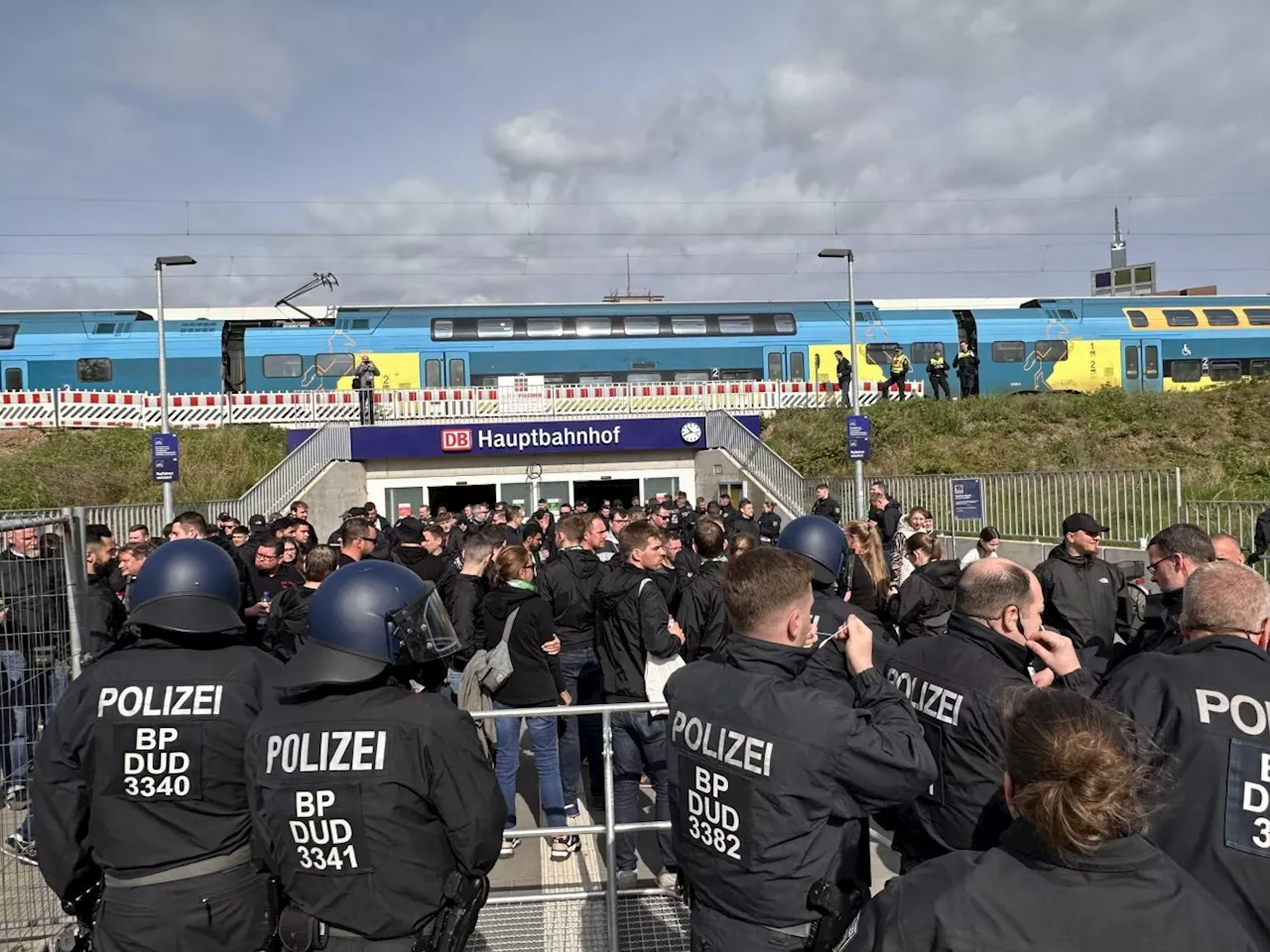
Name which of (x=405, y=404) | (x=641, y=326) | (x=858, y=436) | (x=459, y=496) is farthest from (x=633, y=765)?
(x=641, y=326)

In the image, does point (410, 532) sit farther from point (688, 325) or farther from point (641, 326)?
point (688, 325)

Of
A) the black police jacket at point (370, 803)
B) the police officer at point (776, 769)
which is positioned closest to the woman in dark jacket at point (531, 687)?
the police officer at point (776, 769)

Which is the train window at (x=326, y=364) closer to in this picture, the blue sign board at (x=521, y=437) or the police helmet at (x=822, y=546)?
the blue sign board at (x=521, y=437)

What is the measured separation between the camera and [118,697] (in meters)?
2.95

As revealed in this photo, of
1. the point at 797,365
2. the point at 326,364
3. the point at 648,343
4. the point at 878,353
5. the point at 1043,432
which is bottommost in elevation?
the point at 1043,432

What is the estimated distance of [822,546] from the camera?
14.0 ft

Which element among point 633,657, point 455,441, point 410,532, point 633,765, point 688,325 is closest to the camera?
point 633,765

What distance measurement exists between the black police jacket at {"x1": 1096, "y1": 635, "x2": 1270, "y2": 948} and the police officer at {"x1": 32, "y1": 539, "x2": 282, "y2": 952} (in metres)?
2.75

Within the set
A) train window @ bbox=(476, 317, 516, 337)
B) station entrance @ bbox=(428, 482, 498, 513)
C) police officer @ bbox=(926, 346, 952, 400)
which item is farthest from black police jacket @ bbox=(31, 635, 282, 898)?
train window @ bbox=(476, 317, 516, 337)

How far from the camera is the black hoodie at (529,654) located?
553 cm

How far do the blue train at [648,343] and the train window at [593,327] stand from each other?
35 mm

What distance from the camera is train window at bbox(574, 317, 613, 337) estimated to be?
1076 inches

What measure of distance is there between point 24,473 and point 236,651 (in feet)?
67.8

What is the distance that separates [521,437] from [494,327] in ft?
16.4
